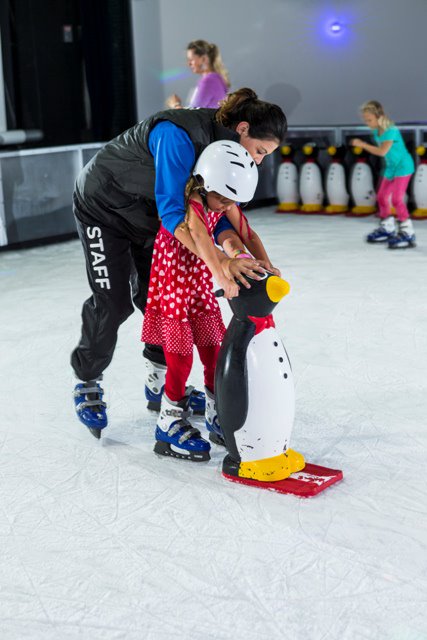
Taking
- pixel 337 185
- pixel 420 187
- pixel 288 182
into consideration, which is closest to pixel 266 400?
pixel 420 187

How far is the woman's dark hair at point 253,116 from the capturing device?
2201 mm

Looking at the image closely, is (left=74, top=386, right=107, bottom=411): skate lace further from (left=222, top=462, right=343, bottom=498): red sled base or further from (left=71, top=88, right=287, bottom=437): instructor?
(left=222, top=462, right=343, bottom=498): red sled base

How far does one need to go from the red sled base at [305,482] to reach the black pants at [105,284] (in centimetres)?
58

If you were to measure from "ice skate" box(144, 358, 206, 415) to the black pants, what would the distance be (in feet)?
0.57

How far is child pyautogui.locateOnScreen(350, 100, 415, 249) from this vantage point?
19.2 feet

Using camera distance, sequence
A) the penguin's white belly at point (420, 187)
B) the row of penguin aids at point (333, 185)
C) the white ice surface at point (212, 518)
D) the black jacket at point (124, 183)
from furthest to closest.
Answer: the row of penguin aids at point (333, 185)
the penguin's white belly at point (420, 187)
the black jacket at point (124, 183)
the white ice surface at point (212, 518)

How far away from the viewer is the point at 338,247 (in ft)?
19.6

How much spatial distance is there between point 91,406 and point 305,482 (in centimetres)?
75

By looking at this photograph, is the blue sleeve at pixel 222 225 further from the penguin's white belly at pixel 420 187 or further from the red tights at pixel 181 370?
the penguin's white belly at pixel 420 187

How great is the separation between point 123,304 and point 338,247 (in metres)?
3.56

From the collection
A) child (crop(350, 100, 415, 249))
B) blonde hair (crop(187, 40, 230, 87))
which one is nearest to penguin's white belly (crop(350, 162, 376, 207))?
child (crop(350, 100, 415, 249))

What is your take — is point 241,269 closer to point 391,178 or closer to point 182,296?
point 182,296

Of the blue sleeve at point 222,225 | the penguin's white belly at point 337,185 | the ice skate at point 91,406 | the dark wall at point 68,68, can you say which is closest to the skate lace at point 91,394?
the ice skate at point 91,406

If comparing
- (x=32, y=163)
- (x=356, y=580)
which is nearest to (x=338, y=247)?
(x=32, y=163)
